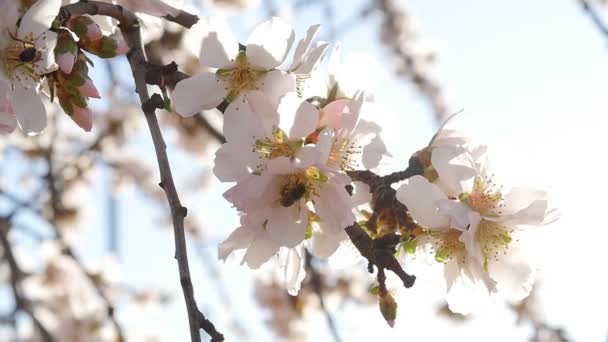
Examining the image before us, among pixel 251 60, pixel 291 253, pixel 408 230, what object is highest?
pixel 251 60

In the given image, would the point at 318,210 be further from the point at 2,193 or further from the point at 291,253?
the point at 2,193

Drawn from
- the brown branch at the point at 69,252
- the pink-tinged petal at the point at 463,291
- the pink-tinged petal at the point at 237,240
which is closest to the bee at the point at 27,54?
the pink-tinged petal at the point at 237,240

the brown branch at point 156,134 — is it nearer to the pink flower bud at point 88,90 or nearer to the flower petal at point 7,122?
the pink flower bud at point 88,90

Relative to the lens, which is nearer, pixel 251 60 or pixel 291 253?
pixel 251 60

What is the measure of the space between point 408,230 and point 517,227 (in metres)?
0.20

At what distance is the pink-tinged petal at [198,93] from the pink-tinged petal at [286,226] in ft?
0.81

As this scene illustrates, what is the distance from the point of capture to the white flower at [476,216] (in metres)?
1.21

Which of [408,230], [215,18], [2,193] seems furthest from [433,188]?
[2,193]

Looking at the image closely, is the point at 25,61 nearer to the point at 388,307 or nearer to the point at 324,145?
the point at 324,145

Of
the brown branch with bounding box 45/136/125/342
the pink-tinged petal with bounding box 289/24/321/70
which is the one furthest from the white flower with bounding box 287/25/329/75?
the brown branch with bounding box 45/136/125/342

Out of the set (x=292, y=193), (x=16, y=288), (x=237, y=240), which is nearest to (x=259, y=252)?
(x=237, y=240)

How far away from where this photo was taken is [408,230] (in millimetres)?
1298

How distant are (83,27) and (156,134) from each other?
24cm

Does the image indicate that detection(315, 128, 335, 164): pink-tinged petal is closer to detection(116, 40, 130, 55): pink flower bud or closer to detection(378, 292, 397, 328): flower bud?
detection(378, 292, 397, 328): flower bud
